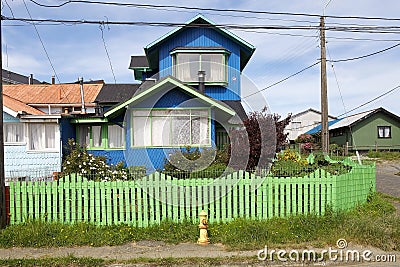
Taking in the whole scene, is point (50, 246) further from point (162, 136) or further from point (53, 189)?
point (162, 136)

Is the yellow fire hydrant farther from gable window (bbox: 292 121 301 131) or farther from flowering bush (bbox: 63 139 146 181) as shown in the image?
gable window (bbox: 292 121 301 131)

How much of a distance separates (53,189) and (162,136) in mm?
7343

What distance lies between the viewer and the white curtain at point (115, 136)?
16594 millimetres

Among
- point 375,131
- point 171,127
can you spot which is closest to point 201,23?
point 171,127

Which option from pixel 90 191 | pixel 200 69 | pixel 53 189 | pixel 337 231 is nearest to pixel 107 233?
pixel 90 191

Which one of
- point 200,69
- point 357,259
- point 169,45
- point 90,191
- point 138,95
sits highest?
point 169,45

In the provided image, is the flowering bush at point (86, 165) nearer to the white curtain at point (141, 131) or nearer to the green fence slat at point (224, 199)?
the white curtain at point (141, 131)

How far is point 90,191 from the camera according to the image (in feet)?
27.9

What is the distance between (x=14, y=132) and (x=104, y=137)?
352cm

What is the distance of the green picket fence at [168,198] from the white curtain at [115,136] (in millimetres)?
8027

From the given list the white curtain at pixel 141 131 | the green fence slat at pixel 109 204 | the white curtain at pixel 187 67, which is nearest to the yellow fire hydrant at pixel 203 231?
the green fence slat at pixel 109 204

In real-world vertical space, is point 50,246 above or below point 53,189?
below

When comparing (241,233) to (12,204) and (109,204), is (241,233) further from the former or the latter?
(12,204)

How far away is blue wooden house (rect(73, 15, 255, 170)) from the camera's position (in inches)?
603
